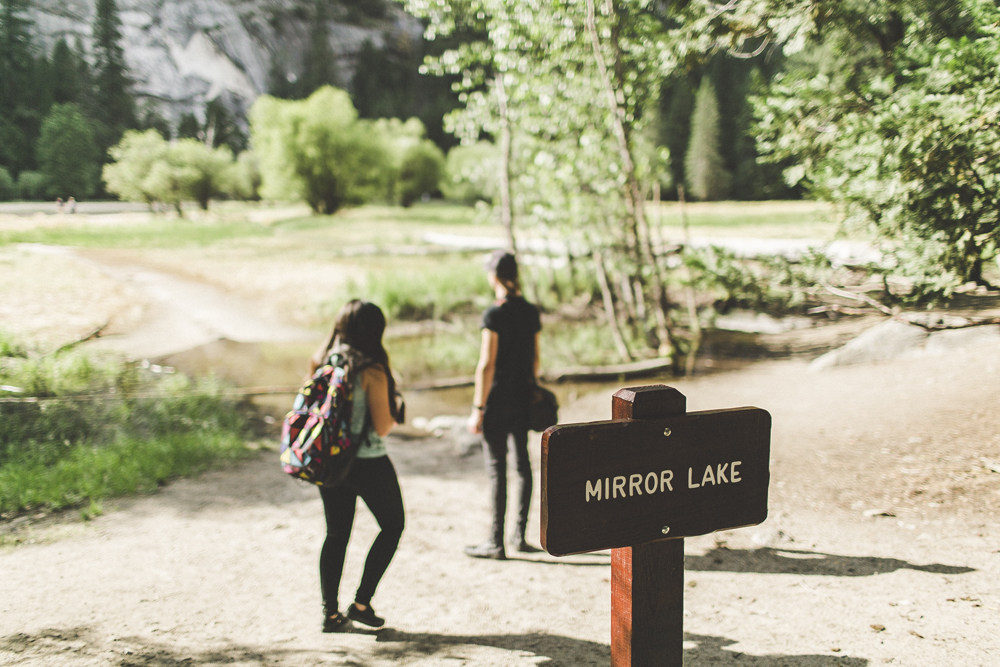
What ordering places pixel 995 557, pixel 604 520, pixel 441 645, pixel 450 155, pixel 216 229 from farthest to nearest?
pixel 450 155 < pixel 216 229 < pixel 995 557 < pixel 441 645 < pixel 604 520

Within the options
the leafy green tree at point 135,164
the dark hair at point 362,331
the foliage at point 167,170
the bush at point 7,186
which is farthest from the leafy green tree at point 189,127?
the dark hair at point 362,331

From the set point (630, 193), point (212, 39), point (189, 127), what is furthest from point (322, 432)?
point (630, 193)

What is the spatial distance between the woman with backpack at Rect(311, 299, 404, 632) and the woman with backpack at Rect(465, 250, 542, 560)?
912 millimetres

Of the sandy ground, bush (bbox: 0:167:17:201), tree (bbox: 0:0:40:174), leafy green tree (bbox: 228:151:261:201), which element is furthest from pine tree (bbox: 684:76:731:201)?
bush (bbox: 0:167:17:201)

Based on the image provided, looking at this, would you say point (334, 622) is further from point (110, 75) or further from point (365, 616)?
point (110, 75)

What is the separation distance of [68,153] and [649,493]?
6.90 meters

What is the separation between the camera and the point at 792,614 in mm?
3363

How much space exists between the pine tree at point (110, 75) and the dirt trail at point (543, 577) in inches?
152

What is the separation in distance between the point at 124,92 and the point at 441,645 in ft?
21.6

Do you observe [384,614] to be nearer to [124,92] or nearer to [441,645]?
[441,645]

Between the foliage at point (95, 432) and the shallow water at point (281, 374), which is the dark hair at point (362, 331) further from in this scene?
the shallow water at point (281, 374)

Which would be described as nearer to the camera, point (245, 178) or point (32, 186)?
point (32, 186)

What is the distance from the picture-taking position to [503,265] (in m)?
4.10

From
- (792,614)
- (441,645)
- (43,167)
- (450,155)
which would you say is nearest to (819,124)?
(792,614)
